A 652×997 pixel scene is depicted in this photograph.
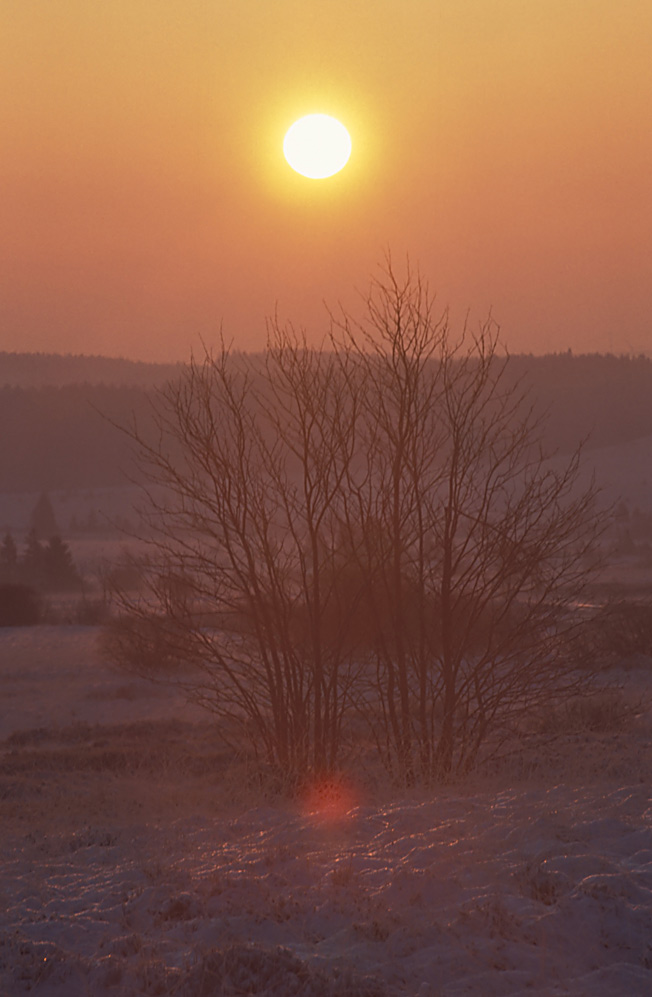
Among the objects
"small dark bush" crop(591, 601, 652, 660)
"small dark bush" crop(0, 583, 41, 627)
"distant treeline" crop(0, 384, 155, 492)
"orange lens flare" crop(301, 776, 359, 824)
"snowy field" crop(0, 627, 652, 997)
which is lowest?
"small dark bush" crop(591, 601, 652, 660)

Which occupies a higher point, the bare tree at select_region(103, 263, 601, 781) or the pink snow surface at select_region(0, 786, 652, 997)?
the bare tree at select_region(103, 263, 601, 781)

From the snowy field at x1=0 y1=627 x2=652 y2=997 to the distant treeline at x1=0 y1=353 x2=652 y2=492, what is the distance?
110 m

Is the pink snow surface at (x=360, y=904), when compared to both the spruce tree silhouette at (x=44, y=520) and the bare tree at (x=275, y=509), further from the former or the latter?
the spruce tree silhouette at (x=44, y=520)

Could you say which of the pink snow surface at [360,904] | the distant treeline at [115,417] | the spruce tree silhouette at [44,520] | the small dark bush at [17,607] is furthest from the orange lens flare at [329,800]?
the distant treeline at [115,417]

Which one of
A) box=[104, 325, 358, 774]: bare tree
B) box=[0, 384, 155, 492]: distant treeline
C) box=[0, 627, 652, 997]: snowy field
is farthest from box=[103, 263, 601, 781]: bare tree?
box=[0, 384, 155, 492]: distant treeline

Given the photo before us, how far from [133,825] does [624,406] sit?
161459 mm

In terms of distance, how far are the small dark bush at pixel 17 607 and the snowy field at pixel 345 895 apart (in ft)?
105

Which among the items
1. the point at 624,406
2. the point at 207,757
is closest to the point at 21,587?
Result: the point at 207,757

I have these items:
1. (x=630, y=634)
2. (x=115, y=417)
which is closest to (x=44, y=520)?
(x=115, y=417)

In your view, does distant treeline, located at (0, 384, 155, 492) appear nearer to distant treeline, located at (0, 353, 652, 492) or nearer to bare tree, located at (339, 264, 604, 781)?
distant treeline, located at (0, 353, 652, 492)

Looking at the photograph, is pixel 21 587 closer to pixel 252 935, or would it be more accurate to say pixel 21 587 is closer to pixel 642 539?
pixel 252 935

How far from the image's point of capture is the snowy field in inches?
156

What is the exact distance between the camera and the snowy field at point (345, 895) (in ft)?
13.0

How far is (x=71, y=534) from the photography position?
94688 millimetres
